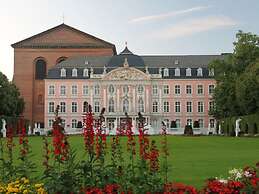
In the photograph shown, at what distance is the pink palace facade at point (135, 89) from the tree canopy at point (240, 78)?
15241 mm

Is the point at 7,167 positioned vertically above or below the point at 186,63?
below

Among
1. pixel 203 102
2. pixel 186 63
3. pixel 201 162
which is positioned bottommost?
pixel 201 162

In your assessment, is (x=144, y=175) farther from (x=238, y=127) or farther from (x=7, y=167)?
(x=238, y=127)

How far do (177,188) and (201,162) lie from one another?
965 cm

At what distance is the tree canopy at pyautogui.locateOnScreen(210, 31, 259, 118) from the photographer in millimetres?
46156

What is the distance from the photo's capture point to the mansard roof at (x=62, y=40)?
252ft

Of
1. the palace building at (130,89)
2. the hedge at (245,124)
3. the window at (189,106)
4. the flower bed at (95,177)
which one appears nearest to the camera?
the flower bed at (95,177)

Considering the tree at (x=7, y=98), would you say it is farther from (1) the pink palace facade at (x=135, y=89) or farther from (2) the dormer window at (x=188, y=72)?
(2) the dormer window at (x=188, y=72)

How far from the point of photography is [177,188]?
7.88 m

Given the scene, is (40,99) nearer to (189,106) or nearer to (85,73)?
(85,73)

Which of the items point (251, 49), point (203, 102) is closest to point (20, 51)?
point (203, 102)

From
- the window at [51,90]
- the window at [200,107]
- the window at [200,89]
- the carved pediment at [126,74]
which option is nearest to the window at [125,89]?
the carved pediment at [126,74]

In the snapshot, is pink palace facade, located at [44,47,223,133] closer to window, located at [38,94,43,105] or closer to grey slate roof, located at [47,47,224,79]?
grey slate roof, located at [47,47,224,79]

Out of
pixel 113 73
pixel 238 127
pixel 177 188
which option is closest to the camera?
pixel 177 188
